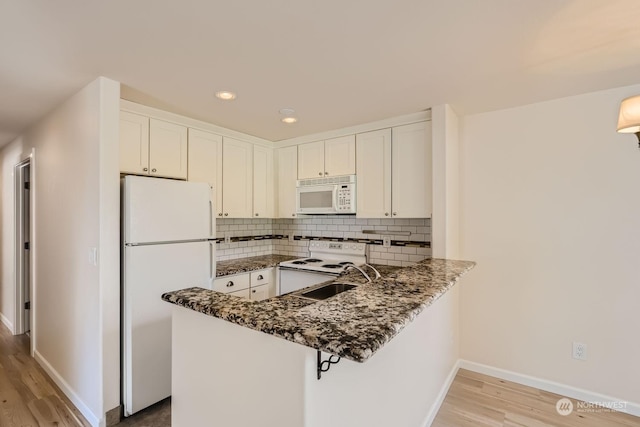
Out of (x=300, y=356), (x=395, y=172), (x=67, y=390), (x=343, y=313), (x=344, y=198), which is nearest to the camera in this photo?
(x=300, y=356)

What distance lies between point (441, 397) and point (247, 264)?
2.13 meters

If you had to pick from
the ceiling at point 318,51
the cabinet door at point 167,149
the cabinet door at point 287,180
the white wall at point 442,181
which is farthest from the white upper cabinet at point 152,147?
the white wall at point 442,181

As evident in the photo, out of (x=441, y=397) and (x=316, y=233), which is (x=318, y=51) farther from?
(x=441, y=397)

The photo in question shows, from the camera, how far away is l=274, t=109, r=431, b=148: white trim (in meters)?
2.75

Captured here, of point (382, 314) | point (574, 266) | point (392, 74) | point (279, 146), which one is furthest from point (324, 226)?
point (382, 314)

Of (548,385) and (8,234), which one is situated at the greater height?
(8,234)

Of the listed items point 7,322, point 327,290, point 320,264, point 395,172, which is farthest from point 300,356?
point 7,322

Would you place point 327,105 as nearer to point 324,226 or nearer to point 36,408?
point 324,226

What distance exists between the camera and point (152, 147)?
101 inches

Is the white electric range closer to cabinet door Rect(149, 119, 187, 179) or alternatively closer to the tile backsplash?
the tile backsplash

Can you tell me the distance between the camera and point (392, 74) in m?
1.98

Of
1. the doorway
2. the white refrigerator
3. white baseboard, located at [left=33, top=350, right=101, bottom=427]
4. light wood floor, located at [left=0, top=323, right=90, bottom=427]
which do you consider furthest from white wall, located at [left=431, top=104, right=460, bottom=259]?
the doorway

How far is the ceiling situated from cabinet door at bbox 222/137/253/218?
2.37 ft

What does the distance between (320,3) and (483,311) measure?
9.07ft
